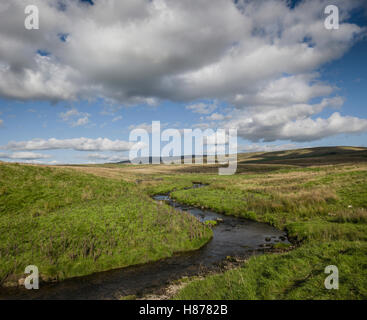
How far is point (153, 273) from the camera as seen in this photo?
1459 cm

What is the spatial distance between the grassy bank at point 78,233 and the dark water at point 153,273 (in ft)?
2.94

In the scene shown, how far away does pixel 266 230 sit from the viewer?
77.0ft

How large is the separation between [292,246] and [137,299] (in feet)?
46.5

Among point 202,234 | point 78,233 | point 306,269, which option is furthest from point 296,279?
point 78,233

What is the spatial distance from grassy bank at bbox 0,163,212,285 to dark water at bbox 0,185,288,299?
897mm

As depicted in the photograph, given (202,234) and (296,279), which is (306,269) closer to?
(296,279)

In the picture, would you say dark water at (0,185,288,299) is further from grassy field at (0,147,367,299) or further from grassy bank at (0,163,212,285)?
grassy field at (0,147,367,299)

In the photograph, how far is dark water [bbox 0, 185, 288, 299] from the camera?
12266 mm

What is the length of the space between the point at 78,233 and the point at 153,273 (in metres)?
8.61

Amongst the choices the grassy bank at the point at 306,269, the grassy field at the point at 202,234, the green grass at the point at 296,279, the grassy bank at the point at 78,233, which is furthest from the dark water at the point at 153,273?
the green grass at the point at 296,279

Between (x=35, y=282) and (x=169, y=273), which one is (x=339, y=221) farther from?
(x=35, y=282)

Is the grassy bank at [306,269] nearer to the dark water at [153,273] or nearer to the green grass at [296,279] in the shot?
the green grass at [296,279]

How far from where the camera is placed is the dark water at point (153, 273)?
1227 cm
